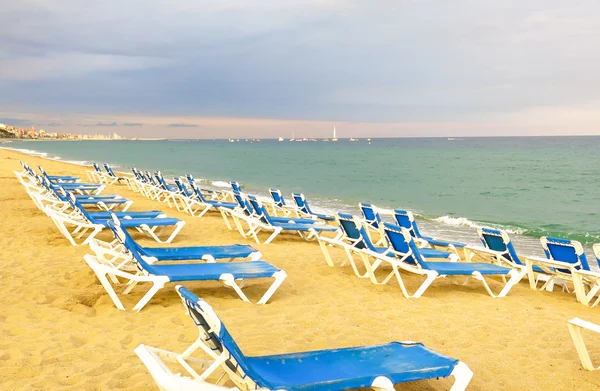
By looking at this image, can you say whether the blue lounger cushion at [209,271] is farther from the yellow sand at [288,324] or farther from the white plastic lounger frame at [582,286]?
the white plastic lounger frame at [582,286]

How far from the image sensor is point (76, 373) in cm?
332

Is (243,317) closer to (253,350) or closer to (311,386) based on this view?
(253,350)

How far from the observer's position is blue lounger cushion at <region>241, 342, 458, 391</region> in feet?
8.82

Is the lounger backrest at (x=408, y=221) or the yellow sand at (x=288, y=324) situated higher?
the yellow sand at (x=288, y=324)

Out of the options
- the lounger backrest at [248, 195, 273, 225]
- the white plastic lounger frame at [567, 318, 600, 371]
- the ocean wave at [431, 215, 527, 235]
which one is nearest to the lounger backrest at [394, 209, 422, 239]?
the lounger backrest at [248, 195, 273, 225]

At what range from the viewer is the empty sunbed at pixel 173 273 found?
4820mm

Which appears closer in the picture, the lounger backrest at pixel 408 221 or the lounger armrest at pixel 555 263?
the lounger armrest at pixel 555 263

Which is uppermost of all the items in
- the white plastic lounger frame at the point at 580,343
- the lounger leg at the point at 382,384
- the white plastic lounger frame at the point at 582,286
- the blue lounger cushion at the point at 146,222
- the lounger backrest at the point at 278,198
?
the lounger leg at the point at 382,384

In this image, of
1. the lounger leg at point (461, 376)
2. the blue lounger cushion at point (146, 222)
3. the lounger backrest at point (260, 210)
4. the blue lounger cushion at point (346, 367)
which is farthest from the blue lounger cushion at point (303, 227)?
the lounger leg at point (461, 376)

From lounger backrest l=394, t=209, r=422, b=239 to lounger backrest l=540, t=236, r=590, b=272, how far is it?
7.77 ft

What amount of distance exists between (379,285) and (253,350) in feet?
9.63

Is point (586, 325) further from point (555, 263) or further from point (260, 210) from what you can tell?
point (260, 210)

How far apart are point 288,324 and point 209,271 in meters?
1.16

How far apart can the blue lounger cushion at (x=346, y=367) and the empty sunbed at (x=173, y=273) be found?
210 cm
